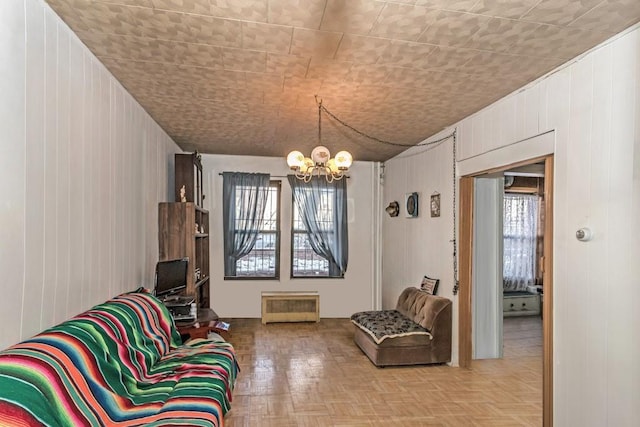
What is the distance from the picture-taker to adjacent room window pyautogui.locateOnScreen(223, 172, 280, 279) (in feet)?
19.6

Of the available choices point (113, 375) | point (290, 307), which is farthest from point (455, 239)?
point (113, 375)

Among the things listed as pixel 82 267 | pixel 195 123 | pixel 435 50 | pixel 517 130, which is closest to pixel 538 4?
pixel 435 50

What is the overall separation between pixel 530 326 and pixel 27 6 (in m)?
6.67

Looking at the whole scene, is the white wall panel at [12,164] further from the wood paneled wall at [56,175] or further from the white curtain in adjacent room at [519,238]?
the white curtain in adjacent room at [519,238]

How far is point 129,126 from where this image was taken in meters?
3.16

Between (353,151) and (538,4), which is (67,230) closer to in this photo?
(538,4)

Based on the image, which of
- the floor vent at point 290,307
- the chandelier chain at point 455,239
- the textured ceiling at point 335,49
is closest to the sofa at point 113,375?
the textured ceiling at point 335,49

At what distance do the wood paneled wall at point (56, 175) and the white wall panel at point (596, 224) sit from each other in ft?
10.0

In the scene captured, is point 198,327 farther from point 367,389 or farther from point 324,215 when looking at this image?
point 324,215

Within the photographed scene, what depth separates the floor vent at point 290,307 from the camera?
18.9 ft

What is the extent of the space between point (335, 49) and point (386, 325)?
305 centimetres

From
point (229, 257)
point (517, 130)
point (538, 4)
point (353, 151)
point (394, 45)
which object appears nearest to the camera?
point (538, 4)

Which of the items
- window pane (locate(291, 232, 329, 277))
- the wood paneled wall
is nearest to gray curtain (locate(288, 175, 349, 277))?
window pane (locate(291, 232, 329, 277))

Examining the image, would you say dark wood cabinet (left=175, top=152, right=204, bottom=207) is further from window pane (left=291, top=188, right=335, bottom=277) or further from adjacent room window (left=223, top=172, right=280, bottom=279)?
window pane (left=291, top=188, right=335, bottom=277)
